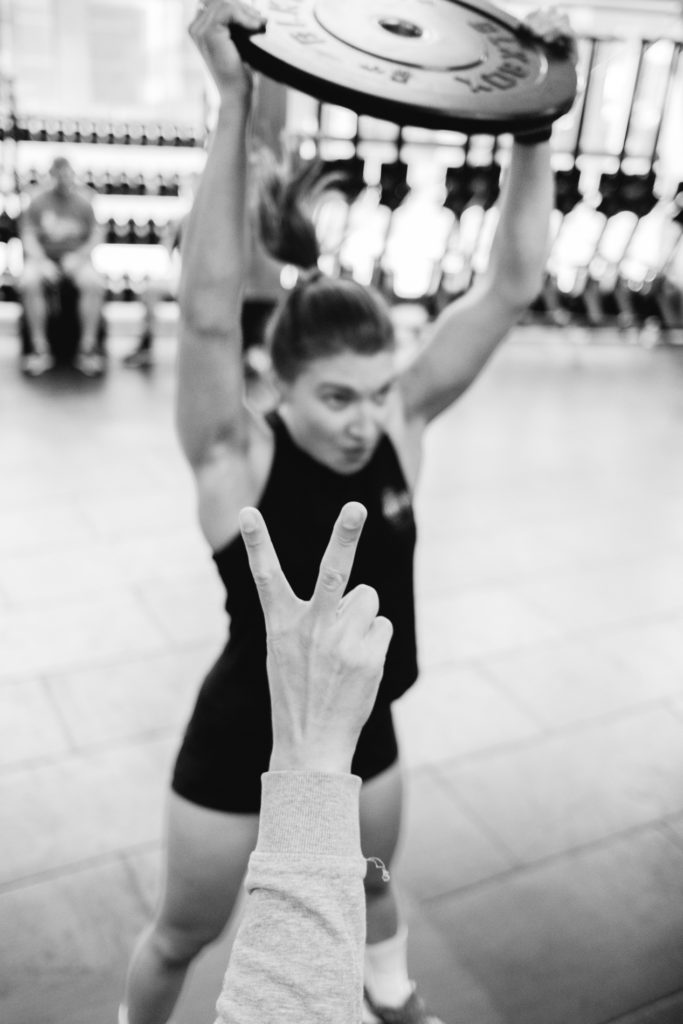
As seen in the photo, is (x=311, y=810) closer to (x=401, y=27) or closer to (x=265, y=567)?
(x=265, y=567)

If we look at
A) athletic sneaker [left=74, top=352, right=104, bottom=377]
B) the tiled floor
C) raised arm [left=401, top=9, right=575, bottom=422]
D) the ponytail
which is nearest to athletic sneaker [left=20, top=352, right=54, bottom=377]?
athletic sneaker [left=74, top=352, right=104, bottom=377]

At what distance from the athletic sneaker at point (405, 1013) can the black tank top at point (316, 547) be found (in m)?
0.53

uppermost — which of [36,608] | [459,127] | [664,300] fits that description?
[459,127]

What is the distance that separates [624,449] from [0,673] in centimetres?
287

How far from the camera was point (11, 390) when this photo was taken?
4371mm

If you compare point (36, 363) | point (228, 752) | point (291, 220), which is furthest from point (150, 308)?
point (228, 752)

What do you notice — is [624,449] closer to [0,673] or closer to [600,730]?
[600,730]

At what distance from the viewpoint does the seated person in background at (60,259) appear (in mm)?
4781

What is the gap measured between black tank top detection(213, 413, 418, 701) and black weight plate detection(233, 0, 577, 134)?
1.32 feet

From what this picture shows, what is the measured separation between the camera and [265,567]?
0.61 metres

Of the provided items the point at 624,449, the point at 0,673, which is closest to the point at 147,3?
the point at 624,449

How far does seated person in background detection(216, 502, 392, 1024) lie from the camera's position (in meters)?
0.57

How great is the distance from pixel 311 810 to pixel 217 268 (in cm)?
62

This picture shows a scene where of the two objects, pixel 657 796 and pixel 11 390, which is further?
pixel 11 390
